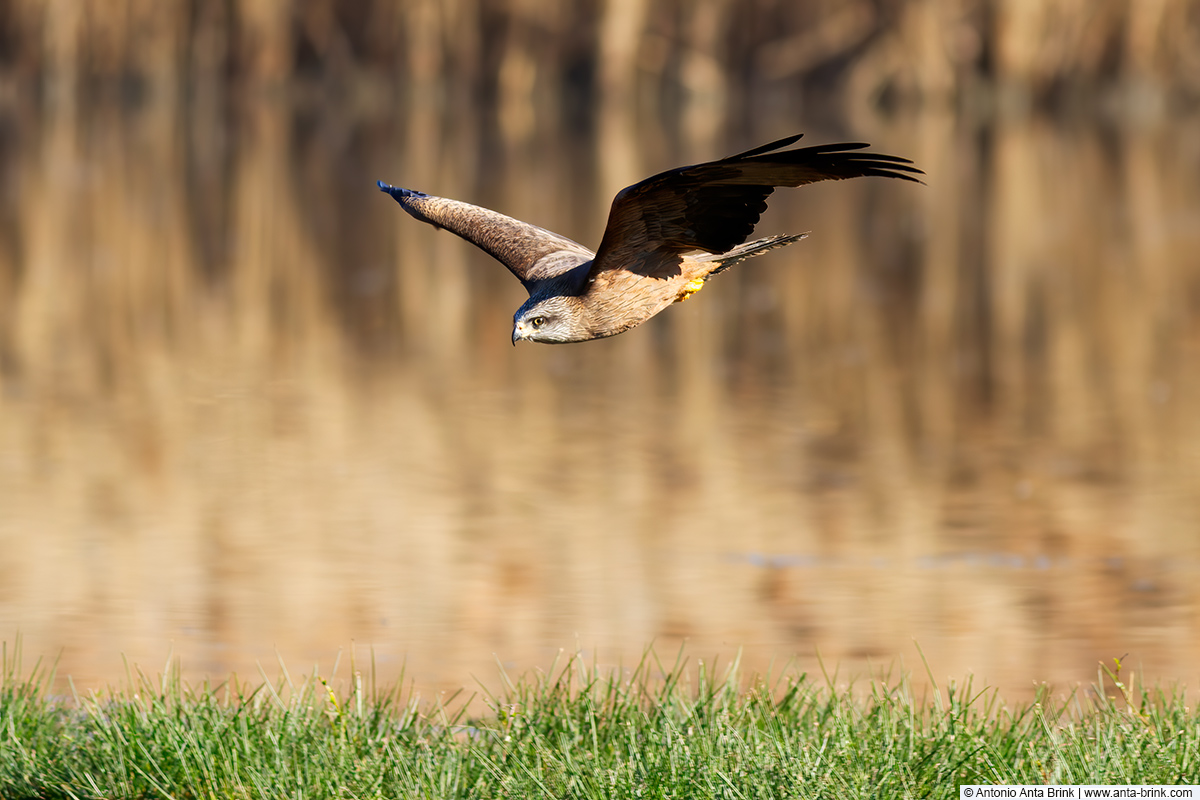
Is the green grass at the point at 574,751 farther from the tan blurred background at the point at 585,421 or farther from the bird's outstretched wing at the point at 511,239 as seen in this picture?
the tan blurred background at the point at 585,421

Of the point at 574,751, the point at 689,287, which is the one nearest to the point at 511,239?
the point at 689,287

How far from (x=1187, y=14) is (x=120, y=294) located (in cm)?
1958

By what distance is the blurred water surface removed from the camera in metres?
6.87

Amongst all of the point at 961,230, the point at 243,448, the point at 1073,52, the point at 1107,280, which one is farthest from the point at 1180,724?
the point at 1073,52

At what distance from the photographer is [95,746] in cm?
428

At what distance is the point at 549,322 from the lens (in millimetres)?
3104

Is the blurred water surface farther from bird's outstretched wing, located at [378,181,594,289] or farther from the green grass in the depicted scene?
bird's outstretched wing, located at [378,181,594,289]

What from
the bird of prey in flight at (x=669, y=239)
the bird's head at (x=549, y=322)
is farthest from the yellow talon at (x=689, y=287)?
the bird's head at (x=549, y=322)

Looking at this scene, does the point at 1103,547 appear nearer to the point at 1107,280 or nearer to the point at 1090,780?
Answer: the point at 1090,780

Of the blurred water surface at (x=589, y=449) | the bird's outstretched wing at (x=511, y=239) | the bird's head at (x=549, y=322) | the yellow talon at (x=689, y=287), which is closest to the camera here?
the bird's head at (x=549, y=322)

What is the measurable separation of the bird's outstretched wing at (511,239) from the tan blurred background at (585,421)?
2332 mm

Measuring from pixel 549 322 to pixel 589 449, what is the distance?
251 inches

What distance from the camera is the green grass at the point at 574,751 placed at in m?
3.96

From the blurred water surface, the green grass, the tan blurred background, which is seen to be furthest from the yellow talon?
the tan blurred background
